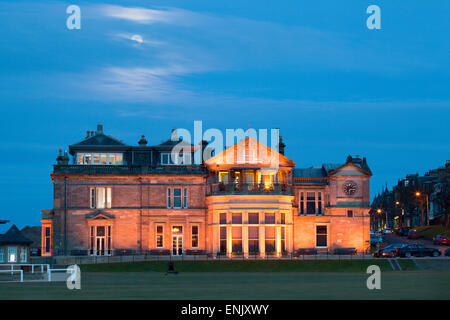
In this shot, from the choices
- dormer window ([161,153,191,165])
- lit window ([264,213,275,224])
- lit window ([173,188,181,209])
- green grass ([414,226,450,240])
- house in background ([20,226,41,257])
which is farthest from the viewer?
house in background ([20,226,41,257])

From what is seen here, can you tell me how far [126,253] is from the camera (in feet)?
245

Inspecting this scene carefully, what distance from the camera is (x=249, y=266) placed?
65250 millimetres

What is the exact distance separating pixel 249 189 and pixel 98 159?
15766mm

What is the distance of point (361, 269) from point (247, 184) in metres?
15.0

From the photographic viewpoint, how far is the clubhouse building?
73.5 metres

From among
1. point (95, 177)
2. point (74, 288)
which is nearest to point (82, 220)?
point (95, 177)

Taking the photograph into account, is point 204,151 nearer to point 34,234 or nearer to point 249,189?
point 249,189

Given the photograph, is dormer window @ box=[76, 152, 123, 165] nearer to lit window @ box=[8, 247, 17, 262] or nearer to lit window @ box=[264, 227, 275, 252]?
lit window @ box=[264, 227, 275, 252]

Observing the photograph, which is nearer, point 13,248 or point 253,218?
point 13,248

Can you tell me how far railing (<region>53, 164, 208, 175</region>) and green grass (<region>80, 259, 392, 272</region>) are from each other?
446 inches

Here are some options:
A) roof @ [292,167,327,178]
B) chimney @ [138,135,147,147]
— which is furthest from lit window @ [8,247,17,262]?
roof @ [292,167,327,178]

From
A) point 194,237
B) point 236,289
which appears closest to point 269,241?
point 194,237

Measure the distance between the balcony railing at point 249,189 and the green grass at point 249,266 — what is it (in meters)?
8.35
